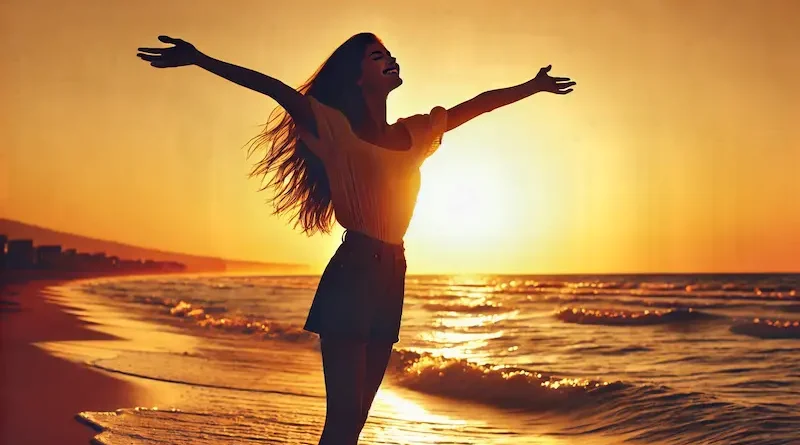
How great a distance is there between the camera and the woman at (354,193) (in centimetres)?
232

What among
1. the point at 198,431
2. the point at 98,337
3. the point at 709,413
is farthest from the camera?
the point at 98,337

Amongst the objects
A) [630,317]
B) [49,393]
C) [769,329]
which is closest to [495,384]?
[49,393]

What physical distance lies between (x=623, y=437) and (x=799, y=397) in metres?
2.53

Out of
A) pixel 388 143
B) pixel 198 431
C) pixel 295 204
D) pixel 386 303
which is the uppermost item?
pixel 388 143

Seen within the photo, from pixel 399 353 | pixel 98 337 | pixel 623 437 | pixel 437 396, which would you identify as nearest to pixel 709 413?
pixel 623 437

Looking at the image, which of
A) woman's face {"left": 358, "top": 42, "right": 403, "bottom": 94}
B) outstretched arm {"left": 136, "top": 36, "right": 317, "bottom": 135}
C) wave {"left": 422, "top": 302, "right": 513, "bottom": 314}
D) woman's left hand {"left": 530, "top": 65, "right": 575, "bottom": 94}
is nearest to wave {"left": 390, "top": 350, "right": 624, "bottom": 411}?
woman's left hand {"left": 530, "top": 65, "right": 575, "bottom": 94}

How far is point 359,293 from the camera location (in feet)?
7.68

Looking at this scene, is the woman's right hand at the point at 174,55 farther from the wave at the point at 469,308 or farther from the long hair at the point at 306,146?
the wave at the point at 469,308

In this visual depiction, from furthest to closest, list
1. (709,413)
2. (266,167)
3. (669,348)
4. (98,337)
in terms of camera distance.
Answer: (669,348) < (98,337) < (709,413) < (266,167)

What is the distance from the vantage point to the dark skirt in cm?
232

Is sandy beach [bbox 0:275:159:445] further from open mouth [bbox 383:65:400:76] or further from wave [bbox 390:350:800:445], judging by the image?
open mouth [bbox 383:65:400:76]

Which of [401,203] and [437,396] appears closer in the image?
[401,203]

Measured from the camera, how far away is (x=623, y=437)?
6.26m

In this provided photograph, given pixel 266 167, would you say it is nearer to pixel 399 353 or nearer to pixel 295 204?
pixel 295 204
